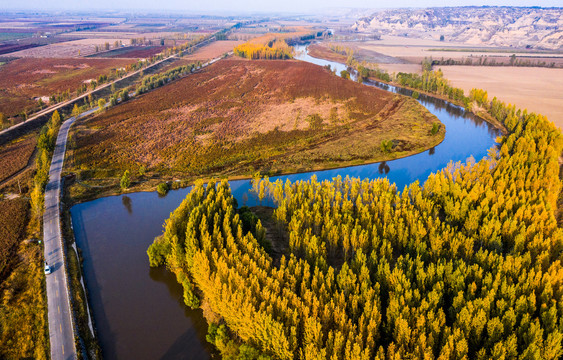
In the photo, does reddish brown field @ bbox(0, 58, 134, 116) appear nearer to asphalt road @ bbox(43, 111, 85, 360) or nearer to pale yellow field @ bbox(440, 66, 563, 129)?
asphalt road @ bbox(43, 111, 85, 360)

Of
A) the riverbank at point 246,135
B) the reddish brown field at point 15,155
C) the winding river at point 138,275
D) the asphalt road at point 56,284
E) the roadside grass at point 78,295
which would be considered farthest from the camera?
the riverbank at point 246,135

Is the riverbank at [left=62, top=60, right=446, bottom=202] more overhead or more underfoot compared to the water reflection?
more overhead

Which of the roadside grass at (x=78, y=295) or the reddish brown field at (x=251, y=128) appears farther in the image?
the reddish brown field at (x=251, y=128)

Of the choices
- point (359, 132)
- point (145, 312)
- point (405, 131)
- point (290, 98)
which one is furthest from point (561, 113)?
point (145, 312)

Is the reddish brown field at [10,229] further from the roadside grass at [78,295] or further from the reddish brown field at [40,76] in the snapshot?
the reddish brown field at [40,76]

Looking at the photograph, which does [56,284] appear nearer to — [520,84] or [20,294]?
[20,294]

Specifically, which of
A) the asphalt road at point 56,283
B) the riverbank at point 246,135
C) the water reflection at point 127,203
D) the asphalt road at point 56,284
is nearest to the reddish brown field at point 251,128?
the riverbank at point 246,135

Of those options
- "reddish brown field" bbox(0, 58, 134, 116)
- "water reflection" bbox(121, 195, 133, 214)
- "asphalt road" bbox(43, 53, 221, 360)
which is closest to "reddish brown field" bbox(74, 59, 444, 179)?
"water reflection" bbox(121, 195, 133, 214)
